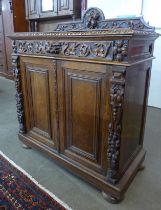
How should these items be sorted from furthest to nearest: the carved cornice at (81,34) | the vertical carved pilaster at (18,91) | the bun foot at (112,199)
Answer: the vertical carved pilaster at (18,91) < the bun foot at (112,199) < the carved cornice at (81,34)

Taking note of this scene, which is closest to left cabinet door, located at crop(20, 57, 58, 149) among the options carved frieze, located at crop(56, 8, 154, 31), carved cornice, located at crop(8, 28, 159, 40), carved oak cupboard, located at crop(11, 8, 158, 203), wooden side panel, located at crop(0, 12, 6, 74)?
carved oak cupboard, located at crop(11, 8, 158, 203)

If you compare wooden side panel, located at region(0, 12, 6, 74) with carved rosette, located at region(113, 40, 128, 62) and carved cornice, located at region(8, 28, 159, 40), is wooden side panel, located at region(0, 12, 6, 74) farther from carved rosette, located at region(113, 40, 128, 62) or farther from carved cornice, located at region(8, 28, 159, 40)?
carved rosette, located at region(113, 40, 128, 62)

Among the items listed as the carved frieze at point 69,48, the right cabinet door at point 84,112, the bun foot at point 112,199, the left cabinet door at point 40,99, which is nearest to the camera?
the carved frieze at point 69,48

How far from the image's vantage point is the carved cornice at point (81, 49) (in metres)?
0.94

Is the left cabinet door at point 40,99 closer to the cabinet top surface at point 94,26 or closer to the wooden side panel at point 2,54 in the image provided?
the cabinet top surface at point 94,26

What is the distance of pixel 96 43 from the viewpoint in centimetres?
103

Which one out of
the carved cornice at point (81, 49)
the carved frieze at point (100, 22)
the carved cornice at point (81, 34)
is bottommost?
the carved cornice at point (81, 49)

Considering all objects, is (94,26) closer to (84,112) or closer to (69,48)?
(69,48)

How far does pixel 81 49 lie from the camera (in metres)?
1.10

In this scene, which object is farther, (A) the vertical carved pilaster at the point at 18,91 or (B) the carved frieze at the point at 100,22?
(A) the vertical carved pilaster at the point at 18,91

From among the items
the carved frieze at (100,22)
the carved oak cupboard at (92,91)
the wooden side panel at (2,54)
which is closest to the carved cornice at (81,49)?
the carved oak cupboard at (92,91)

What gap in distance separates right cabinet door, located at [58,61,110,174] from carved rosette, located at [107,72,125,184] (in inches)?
1.9

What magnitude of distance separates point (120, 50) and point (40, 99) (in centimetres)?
79

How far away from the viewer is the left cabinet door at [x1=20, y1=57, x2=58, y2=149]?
4.50ft
